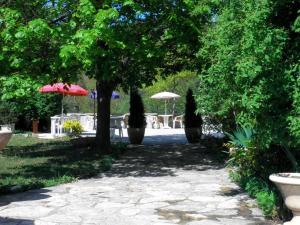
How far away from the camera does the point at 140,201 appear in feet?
28.5

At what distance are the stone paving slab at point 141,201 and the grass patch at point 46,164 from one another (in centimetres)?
42

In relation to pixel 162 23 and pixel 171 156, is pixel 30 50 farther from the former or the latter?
pixel 171 156

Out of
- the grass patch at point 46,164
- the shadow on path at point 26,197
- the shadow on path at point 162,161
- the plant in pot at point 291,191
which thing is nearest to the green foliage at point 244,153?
the shadow on path at point 162,161

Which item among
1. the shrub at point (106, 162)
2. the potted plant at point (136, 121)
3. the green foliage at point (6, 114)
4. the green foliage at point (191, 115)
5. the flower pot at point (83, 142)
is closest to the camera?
the shrub at point (106, 162)

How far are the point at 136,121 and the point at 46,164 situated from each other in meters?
6.00

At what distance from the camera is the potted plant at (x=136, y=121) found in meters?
18.6

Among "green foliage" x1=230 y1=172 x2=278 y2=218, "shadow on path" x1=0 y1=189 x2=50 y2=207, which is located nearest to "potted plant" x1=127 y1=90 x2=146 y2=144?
"green foliage" x1=230 y1=172 x2=278 y2=218

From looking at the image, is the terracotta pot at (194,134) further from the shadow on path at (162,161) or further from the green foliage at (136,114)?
the green foliage at (136,114)

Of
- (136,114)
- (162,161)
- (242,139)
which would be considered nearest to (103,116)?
(162,161)

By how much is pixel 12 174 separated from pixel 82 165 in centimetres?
197

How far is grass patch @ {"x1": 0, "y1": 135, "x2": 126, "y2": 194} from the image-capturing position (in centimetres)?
1034

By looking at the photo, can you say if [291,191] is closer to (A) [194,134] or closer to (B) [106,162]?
(B) [106,162]

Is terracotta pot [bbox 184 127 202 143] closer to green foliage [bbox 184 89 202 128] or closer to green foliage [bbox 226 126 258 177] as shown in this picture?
green foliage [bbox 184 89 202 128]

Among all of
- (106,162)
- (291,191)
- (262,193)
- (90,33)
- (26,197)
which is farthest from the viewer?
(106,162)
